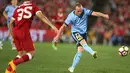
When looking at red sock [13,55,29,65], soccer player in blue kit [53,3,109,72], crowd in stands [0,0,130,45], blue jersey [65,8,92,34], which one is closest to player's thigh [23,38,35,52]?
red sock [13,55,29,65]

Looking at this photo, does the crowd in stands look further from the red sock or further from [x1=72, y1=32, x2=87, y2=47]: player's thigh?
the red sock

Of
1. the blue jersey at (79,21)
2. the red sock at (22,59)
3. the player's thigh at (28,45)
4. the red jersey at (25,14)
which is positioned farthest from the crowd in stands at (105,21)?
the red sock at (22,59)

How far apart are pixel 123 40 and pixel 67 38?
4.64 metres

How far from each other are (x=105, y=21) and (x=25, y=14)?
26.2 m

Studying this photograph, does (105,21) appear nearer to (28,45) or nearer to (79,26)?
(79,26)

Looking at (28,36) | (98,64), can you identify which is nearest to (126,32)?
(98,64)

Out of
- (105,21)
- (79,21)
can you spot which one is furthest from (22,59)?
(105,21)

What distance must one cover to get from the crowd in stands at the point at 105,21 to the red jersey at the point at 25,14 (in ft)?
71.7

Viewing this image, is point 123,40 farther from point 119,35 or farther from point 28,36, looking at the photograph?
point 28,36

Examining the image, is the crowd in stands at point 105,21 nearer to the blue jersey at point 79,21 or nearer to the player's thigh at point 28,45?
the blue jersey at point 79,21

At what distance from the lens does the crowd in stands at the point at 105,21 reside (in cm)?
3553

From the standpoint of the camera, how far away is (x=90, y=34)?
118 ft

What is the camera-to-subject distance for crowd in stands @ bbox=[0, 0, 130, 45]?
1399 inches

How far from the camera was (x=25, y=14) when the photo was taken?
473 inches
